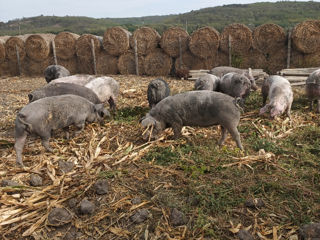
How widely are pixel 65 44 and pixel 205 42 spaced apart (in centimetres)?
822

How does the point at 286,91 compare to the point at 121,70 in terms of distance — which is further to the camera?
the point at 121,70

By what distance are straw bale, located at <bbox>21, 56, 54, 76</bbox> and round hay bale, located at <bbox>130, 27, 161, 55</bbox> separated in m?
5.89

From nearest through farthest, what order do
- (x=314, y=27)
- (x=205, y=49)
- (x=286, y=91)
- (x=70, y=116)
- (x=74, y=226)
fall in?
(x=74, y=226) → (x=70, y=116) → (x=286, y=91) → (x=314, y=27) → (x=205, y=49)

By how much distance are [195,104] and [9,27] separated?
75.6 meters

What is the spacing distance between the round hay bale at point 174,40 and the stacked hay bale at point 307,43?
5.16m

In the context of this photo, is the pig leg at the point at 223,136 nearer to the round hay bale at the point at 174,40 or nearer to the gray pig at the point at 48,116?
the gray pig at the point at 48,116

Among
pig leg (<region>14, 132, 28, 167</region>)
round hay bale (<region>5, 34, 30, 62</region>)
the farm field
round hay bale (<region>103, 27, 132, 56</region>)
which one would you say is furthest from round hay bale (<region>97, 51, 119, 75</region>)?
pig leg (<region>14, 132, 28, 167</region>)

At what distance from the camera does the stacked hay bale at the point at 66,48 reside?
58.3ft

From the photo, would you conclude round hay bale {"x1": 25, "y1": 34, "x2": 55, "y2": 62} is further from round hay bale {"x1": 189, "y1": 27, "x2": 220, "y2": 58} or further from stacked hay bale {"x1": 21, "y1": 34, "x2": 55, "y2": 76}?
round hay bale {"x1": 189, "y1": 27, "x2": 220, "y2": 58}

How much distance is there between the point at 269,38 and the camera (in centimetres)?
1418

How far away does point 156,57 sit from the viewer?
643 inches

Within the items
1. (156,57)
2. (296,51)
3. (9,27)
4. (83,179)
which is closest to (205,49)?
(156,57)

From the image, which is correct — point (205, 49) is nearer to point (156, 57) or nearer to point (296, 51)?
point (156, 57)

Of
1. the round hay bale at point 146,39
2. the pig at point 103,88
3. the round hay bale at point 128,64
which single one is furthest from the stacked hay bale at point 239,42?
the pig at point 103,88
